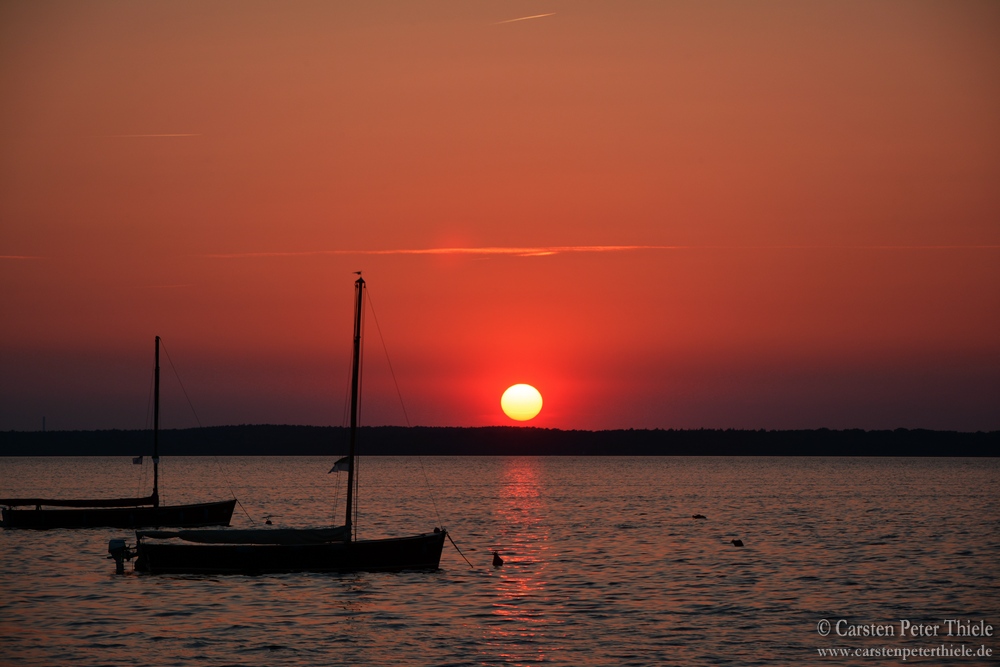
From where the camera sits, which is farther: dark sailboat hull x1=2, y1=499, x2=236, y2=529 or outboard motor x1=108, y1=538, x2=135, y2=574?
dark sailboat hull x1=2, y1=499, x2=236, y2=529

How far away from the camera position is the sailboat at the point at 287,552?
56594 millimetres

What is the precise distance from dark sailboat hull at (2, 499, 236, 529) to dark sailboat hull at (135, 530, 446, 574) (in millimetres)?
29725

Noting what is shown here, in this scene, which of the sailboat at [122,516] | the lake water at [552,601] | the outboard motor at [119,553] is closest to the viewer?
the lake water at [552,601]

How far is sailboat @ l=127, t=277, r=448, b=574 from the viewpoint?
56.6 meters

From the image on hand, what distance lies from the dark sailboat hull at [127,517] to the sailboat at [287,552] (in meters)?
29.9

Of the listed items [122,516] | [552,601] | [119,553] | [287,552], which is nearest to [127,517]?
[122,516]

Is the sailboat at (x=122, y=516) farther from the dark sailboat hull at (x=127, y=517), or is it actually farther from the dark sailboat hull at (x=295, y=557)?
the dark sailboat hull at (x=295, y=557)

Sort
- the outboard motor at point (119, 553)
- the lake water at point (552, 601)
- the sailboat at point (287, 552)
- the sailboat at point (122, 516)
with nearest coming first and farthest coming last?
the lake water at point (552, 601)
the sailboat at point (287, 552)
the outboard motor at point (119, 553)
the sailboat at point (122, 516)

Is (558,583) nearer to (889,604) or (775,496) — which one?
(889,604)

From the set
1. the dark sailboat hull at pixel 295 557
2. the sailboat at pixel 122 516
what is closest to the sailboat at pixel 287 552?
the dark sailboat hull at pixel 295 557

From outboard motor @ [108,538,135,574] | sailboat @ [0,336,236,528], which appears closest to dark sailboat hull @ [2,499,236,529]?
sailboat @ [0,336,236,528]

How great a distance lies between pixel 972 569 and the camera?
6228cm

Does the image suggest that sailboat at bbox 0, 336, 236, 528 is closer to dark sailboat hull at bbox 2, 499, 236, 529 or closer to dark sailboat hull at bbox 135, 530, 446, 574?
dark sailboat hull at bbox 2, 499, 236, 529

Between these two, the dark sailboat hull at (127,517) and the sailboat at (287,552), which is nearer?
the sailboat at (287,552)
